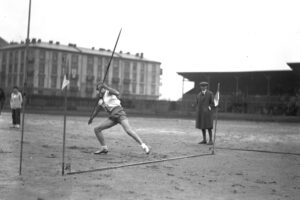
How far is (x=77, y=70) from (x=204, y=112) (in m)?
74.4

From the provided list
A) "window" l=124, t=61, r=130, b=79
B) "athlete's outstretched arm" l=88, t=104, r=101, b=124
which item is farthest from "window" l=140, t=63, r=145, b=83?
"athlete's outstretched arm" l=88, t=104, r=101, b=124

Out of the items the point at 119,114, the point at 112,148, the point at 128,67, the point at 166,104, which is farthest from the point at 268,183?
the point at 128,67

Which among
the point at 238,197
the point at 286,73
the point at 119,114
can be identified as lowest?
the point at 238,197

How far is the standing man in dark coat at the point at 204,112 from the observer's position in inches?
509

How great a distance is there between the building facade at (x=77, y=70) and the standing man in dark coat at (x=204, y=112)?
202ft

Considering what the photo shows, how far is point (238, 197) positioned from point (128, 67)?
89697mm

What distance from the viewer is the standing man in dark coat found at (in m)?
12.9

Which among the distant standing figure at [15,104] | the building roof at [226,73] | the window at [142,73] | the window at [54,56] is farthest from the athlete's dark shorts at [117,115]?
the window at [142,73]

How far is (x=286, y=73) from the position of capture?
4372 centimetres

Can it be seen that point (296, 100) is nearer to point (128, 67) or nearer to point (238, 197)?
point (238, 197)

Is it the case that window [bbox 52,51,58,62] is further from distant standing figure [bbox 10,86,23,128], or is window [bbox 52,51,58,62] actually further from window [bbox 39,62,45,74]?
distant standing figure [bbox 10,86,23,128]

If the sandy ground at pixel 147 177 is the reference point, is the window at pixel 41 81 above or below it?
above

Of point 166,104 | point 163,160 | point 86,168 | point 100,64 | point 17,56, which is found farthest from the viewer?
point 100,64

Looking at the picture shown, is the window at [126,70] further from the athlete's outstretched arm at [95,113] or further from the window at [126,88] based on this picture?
the athlete's outstretched arm at [95,113]
